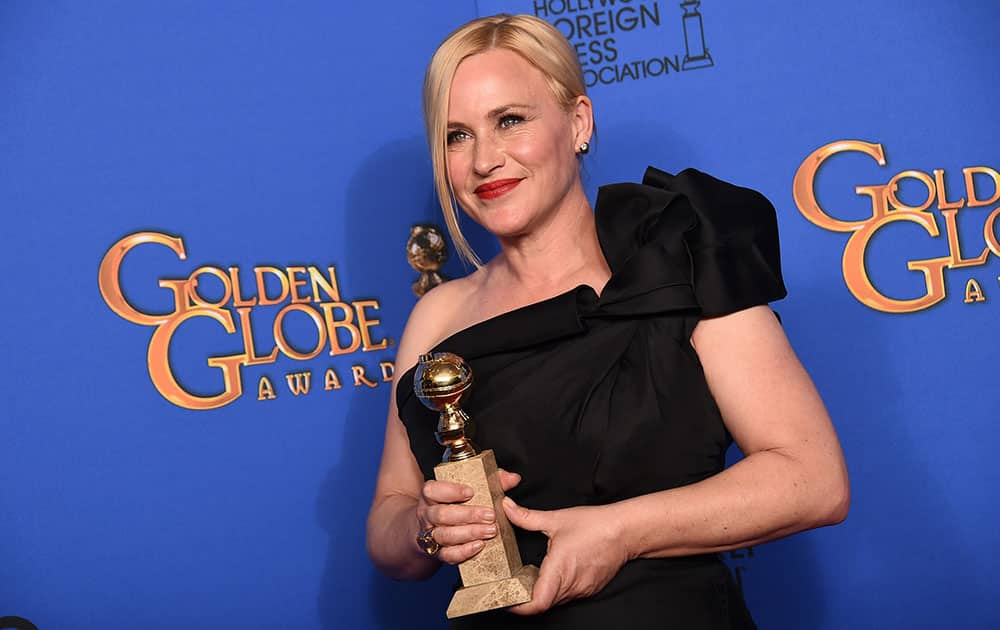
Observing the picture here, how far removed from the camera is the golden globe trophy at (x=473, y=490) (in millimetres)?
1327

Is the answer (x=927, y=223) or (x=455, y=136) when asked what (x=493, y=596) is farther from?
(x=927, y=223)

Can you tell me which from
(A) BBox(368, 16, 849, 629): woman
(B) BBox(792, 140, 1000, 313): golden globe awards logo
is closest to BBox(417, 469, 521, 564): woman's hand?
(A) BBox(368, 16, 849, 629): woman

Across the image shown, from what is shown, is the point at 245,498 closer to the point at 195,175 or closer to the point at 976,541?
the point at 195,175

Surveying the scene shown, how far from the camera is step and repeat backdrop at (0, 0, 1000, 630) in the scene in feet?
6.27

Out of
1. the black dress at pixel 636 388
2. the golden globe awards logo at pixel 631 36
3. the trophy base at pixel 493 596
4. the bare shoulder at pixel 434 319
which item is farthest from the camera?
the golden globe awards logo at pixel 631 36

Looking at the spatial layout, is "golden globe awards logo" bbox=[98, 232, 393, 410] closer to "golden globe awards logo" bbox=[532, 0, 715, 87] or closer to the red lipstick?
the red lipstick

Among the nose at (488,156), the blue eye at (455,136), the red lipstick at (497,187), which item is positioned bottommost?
the red lipstick at (497,187)

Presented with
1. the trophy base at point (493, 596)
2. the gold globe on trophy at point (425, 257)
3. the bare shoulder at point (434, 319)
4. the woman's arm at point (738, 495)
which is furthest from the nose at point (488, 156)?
the gold globe on trophy at point (425, 257)

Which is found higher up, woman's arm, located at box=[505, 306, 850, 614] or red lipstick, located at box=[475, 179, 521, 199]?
red lipstick, located at box=[475, 179, 521, 199]

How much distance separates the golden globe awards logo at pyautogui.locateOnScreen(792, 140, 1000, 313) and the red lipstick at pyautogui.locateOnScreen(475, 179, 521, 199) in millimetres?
972

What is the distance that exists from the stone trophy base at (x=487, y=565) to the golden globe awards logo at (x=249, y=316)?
2.98 ft

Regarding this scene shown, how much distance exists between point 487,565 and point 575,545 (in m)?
0.13

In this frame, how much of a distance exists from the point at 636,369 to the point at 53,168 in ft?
4.05

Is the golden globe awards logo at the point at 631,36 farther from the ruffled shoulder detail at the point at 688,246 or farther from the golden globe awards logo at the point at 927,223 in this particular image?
the ruffled shoulder detail at the point at 688,246
